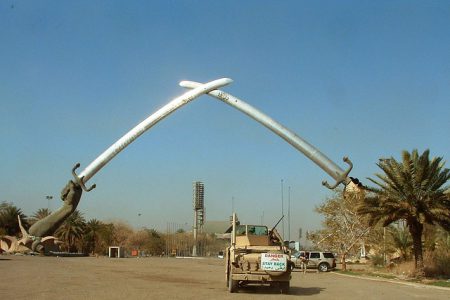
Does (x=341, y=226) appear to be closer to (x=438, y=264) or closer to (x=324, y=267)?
(x=324, y=267)

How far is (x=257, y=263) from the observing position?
17766 mm

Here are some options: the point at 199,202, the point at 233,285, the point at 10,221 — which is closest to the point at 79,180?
the point at 233,285

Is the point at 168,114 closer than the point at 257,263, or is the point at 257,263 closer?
the point at 257,263

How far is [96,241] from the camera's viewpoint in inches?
3137

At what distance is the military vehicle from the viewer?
693 inches

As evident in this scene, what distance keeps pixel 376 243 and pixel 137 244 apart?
64157mm

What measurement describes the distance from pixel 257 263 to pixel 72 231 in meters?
60.0

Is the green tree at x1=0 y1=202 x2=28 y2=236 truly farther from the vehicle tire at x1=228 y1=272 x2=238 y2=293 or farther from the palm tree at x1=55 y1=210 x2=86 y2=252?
the vehicle tire at x1=228 y1=272 x2=238 y2=293

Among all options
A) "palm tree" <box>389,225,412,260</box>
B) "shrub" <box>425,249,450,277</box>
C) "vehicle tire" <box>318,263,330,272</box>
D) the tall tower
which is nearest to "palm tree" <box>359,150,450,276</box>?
"shrub" <box>425,249,450,277</box>

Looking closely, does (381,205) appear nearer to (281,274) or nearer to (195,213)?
(281,274)

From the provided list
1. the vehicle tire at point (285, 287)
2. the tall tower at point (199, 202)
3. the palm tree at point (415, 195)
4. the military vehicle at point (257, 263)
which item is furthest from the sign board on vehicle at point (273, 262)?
the tall tower at point (199, 202)

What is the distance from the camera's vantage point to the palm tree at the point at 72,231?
72.6 m

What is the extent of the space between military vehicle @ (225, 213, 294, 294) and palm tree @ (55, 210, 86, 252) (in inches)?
2231

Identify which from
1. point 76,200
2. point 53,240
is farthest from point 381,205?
point 53,240
